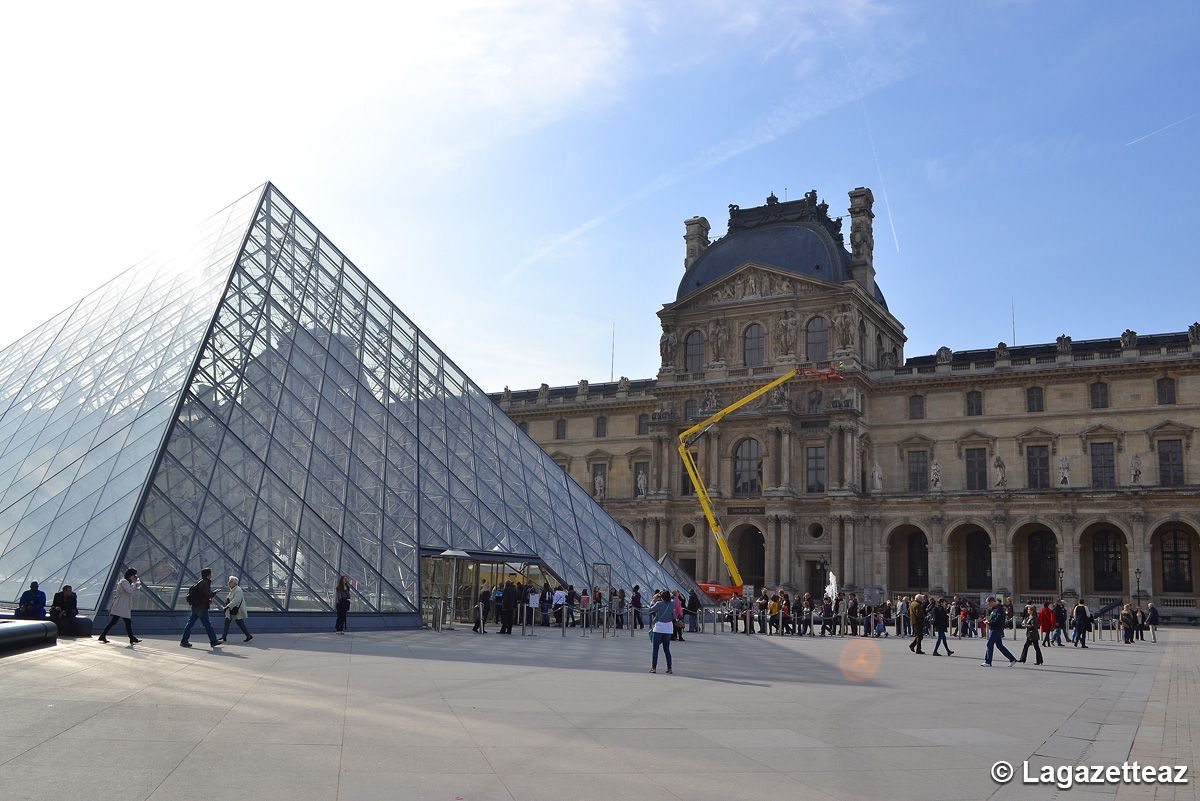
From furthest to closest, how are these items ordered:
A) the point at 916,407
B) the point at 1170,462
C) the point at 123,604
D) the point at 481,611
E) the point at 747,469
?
the point at 747,469 → the point at 916,407 → the point at 1170,462 → the point at 481,611 → the point at 123,604

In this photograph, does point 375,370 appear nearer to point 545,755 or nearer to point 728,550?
point 545,755

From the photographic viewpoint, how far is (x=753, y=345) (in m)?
56.9

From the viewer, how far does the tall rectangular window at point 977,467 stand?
171ft

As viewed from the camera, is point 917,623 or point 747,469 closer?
point 917,623

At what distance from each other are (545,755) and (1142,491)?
151ft

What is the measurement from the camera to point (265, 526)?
1828 centimetres

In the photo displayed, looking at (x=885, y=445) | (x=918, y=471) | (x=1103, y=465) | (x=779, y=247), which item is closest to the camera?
(x=1103, y=465)

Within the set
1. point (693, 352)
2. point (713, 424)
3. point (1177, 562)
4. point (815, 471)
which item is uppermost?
point (693, 352)

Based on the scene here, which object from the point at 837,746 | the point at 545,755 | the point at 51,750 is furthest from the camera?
the point at 837,746

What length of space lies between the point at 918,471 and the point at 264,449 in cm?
4149

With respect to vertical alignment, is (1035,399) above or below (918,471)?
above

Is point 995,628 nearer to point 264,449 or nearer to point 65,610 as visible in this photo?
point 264,449

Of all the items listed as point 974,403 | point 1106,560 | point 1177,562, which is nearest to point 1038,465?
point 974,403

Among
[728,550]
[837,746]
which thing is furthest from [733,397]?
[837,746]
